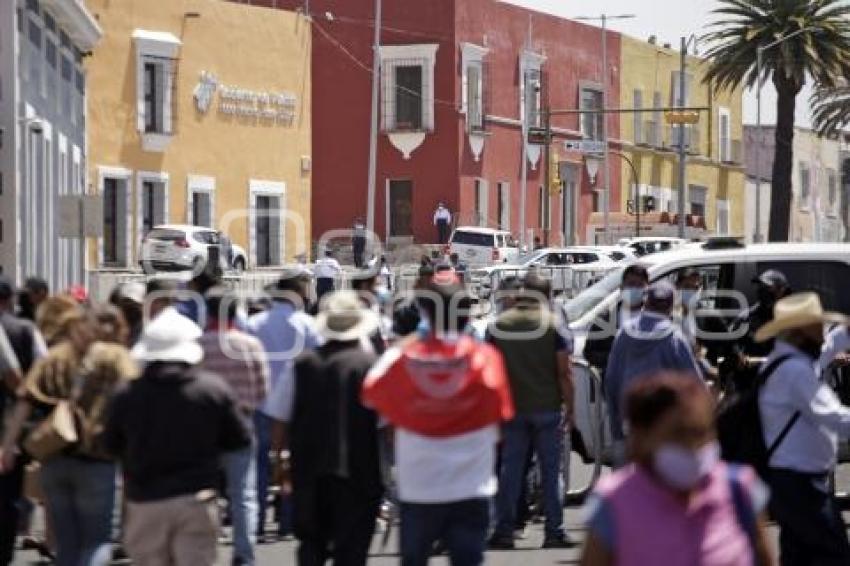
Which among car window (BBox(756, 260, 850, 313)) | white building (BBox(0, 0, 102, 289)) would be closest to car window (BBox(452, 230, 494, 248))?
white building (BBox(0, 0, 102, 289))

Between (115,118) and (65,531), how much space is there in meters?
42.7

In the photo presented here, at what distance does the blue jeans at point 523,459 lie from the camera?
48.6 ft

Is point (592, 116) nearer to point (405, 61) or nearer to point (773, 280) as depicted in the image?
point (405, 61)

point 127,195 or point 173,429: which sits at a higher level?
point 127,195

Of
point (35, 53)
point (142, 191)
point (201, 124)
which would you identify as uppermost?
point (35, 53)

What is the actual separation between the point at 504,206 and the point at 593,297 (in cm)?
5241

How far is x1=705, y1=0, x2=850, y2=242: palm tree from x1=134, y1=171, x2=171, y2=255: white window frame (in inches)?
720

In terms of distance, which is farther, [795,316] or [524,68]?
[524,68]

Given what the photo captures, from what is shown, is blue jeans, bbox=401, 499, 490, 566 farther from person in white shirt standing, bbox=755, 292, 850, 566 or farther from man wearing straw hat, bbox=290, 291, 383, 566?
person in white shirt standing, bbox=755, 292, 850, 566

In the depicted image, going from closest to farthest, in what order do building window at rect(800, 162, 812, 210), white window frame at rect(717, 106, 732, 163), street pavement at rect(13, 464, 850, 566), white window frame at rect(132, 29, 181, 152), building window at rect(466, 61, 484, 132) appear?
street pavement at rect(13, 464, 850, 566), white window frame at rect(132, 29, 181, 152), building window at rect(466, 61, 484, 132), white window frame at rect(717, 106, 732, 163), building window at rect(800, 162, 812, 210)

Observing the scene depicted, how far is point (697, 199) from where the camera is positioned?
8881 centimetres

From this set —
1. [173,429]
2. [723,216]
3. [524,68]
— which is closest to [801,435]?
[173,429]

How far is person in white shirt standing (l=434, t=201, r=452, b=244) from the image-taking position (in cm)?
6462

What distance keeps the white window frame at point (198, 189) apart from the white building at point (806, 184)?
4154 cm
